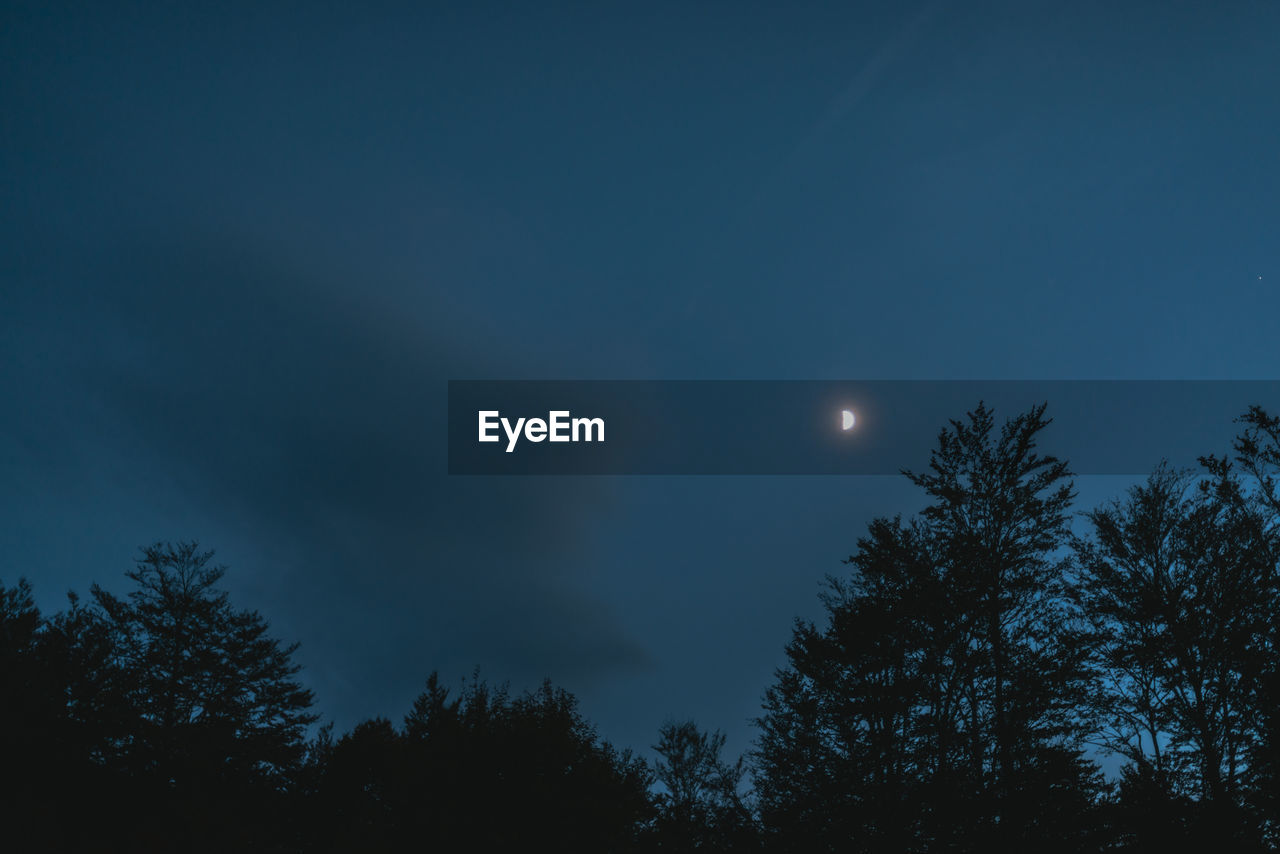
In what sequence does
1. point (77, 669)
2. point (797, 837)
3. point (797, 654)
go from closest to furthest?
point (797, 837) < point (797, 654) < point (77, 669)

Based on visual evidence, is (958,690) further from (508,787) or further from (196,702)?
(196,702)

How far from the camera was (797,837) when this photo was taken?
28.2 meters

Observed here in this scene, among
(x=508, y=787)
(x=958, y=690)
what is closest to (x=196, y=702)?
(x=508, y=787)

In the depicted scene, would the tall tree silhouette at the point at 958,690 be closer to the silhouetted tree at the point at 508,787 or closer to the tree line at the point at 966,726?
the tree line at the point at 966,726

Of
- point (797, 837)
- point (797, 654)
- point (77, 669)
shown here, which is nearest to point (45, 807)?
point (77, 669)

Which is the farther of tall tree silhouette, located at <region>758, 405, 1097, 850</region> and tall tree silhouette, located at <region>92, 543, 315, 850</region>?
tall tree silhouette, located at <region>92, 543, 315, 850</region>

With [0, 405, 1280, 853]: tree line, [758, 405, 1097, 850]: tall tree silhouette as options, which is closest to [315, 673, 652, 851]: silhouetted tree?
[0, 405, 1280, 853]: tree line

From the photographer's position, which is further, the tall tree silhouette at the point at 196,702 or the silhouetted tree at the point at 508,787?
the tall tree silhouette at the point at 196,702

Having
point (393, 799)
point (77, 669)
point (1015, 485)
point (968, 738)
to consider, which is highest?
point (1015, 485)

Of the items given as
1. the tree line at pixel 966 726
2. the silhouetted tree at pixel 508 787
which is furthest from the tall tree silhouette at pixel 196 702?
the silhouetted tree at pixel 508 787

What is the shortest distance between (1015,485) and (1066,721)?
7670mm

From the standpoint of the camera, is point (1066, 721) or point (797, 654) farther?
point (797, 654)

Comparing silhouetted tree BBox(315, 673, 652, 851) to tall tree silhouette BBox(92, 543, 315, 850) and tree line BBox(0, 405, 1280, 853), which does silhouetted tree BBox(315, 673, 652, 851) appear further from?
tall tree silhouette BBox(92, 543, 315, 850)

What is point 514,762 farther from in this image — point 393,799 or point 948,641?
point 948,641
